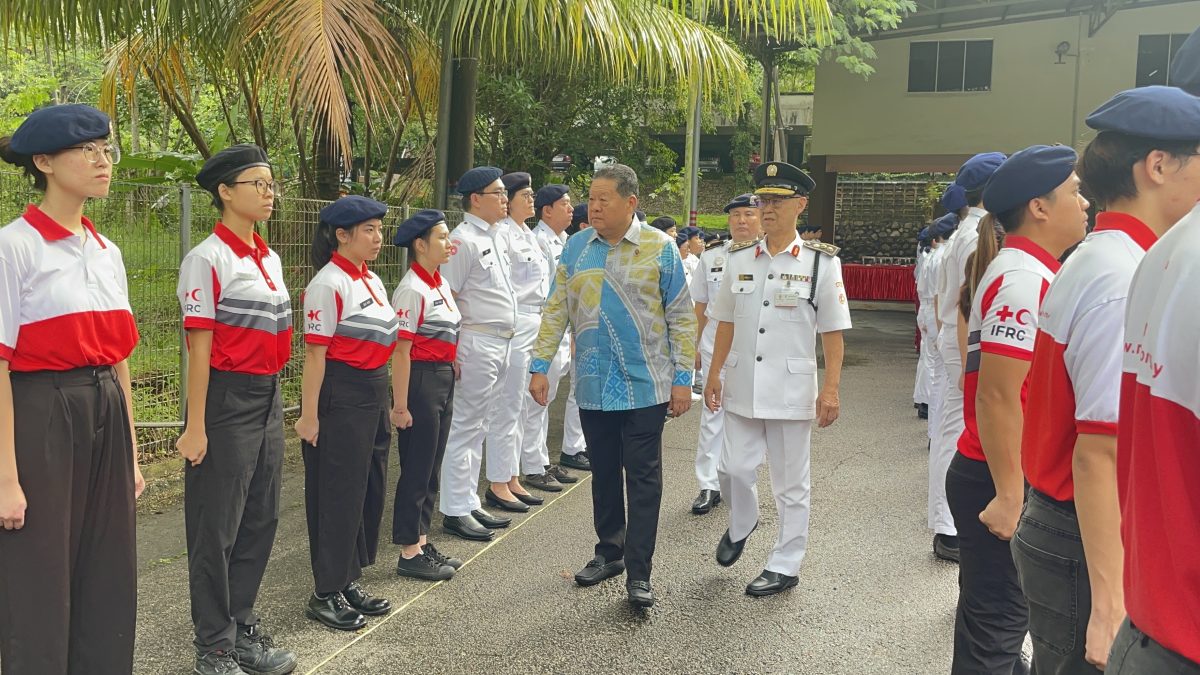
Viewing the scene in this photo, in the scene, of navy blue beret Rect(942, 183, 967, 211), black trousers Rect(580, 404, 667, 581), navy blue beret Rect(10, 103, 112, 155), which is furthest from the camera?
navy blue beret Rect(942, 183, 967, 211)

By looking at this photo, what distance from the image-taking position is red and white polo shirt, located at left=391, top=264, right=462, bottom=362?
4.92 metres

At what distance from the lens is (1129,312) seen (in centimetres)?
164

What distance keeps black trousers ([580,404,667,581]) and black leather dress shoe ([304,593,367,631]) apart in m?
1.25

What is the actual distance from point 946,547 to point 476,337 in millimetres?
2860

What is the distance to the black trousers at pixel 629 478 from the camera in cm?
464

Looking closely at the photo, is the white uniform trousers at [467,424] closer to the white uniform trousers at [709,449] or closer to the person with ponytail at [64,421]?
the white uniform trousers at [709,449]

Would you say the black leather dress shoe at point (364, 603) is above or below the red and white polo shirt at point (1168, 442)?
below

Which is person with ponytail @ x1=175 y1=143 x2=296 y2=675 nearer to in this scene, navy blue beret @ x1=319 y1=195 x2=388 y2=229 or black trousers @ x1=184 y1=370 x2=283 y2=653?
black trousers @ x1=184 y1=370 x2=283 y2=653

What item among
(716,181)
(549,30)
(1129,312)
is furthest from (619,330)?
(716,181)

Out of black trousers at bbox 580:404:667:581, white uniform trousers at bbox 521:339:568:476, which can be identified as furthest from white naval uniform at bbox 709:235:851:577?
white uniform trousers at bbox 521:339:568:476

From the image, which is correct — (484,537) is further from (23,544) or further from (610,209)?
(23,544)

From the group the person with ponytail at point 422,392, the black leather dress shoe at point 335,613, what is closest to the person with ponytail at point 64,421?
the black leather dress shoe at point 335,613

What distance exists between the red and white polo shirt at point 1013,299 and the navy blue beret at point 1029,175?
0.52 feet

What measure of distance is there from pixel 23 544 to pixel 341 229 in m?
1.85
